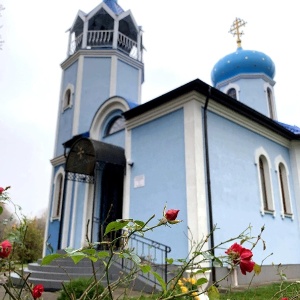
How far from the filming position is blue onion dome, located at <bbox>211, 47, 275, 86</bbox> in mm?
13875

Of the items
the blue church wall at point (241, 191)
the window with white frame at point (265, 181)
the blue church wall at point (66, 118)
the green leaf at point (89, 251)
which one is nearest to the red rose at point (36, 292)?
the green leaf at point (89, 251)

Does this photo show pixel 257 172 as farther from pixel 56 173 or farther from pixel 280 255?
pixel 56 173

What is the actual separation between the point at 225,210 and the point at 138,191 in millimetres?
2046

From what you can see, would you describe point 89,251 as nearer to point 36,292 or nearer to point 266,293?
point 36,292

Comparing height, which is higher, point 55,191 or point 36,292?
point 55,191

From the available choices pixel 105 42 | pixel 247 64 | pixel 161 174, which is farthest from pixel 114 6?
pixel 161 174

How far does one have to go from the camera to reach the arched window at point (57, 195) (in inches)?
438

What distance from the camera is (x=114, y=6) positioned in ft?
43.8

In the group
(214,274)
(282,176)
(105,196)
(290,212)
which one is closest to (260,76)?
(282,176)

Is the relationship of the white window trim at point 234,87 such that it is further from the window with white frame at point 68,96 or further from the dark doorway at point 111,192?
the dark doorway at point 111,192

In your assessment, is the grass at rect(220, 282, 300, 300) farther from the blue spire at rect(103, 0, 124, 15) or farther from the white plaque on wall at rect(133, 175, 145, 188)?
the blue spire at rect(103, 0, 124, 15)

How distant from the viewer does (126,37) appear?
12641mm

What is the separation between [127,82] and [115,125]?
2895 millimetres

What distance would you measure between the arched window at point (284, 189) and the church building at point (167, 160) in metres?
0.03
